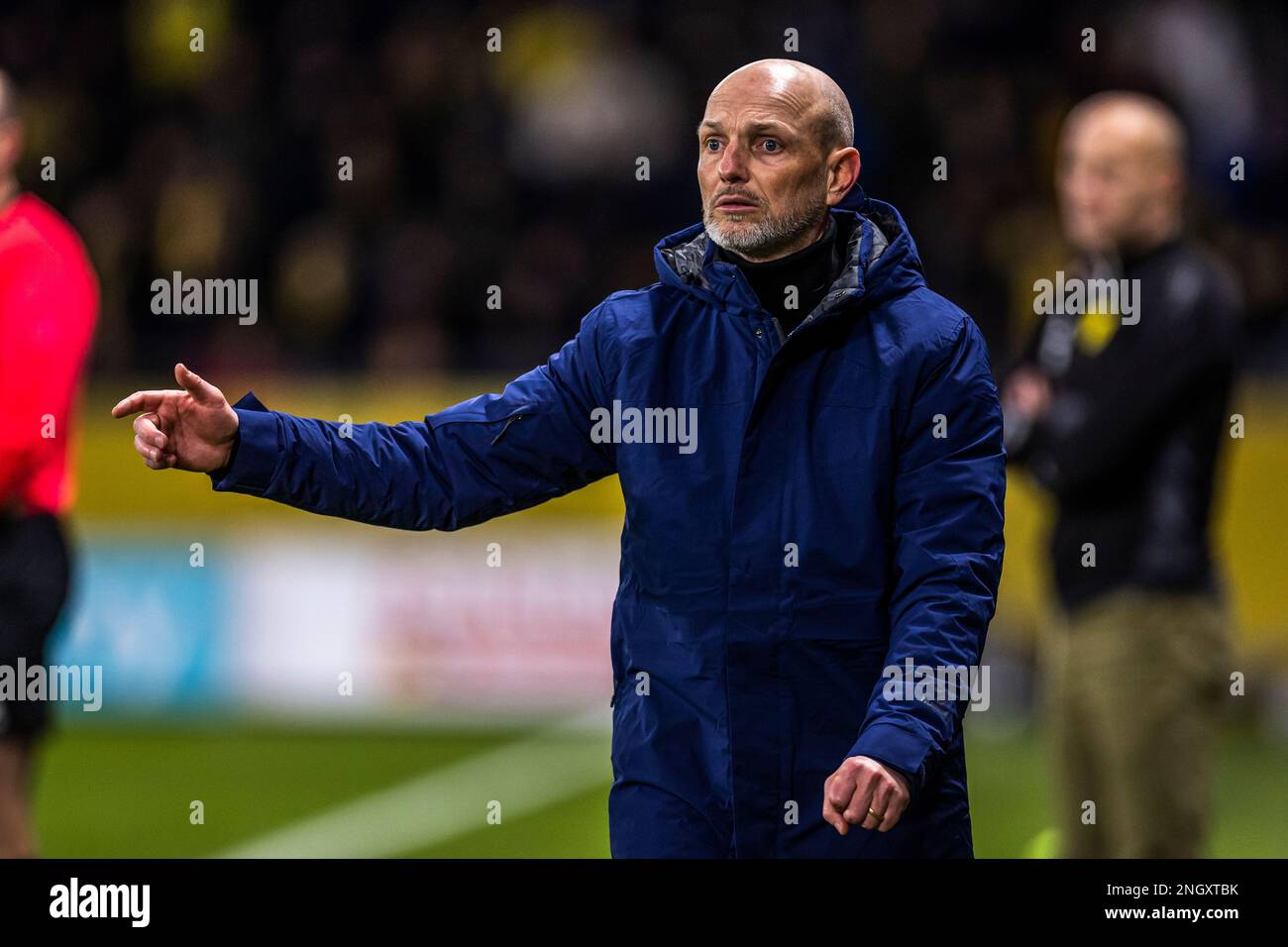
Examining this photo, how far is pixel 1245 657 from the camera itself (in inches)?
436

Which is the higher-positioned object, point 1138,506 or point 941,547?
point 1138,506

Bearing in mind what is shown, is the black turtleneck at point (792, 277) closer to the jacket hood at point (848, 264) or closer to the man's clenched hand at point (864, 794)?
the jacket hood at point (848, 264)

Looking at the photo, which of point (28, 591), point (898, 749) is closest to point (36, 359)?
point (28, 591)

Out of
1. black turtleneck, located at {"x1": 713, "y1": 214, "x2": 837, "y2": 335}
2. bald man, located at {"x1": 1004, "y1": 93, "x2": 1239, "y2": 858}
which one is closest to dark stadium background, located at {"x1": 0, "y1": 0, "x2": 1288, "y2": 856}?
bald man, located at {"x1": 1004, "y1": 93, "x2": 1239, "y2": 858}

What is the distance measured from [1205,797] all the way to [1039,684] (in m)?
5.20

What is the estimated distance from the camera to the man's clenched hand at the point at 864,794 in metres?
3.60

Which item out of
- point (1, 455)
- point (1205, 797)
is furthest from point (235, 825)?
point (1205, 797)

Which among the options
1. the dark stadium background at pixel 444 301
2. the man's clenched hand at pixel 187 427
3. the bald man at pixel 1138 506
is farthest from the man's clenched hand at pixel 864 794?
the dark stadium background at pixel 444 301

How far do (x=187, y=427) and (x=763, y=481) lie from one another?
3.57 feet

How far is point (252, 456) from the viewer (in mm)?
3943

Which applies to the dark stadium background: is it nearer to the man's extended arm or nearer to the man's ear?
the man's extended arm

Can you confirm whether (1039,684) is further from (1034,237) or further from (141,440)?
(141,440)

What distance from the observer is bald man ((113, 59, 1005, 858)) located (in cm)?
389

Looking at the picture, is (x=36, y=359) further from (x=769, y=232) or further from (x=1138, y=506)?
(x=1138, y=506)
